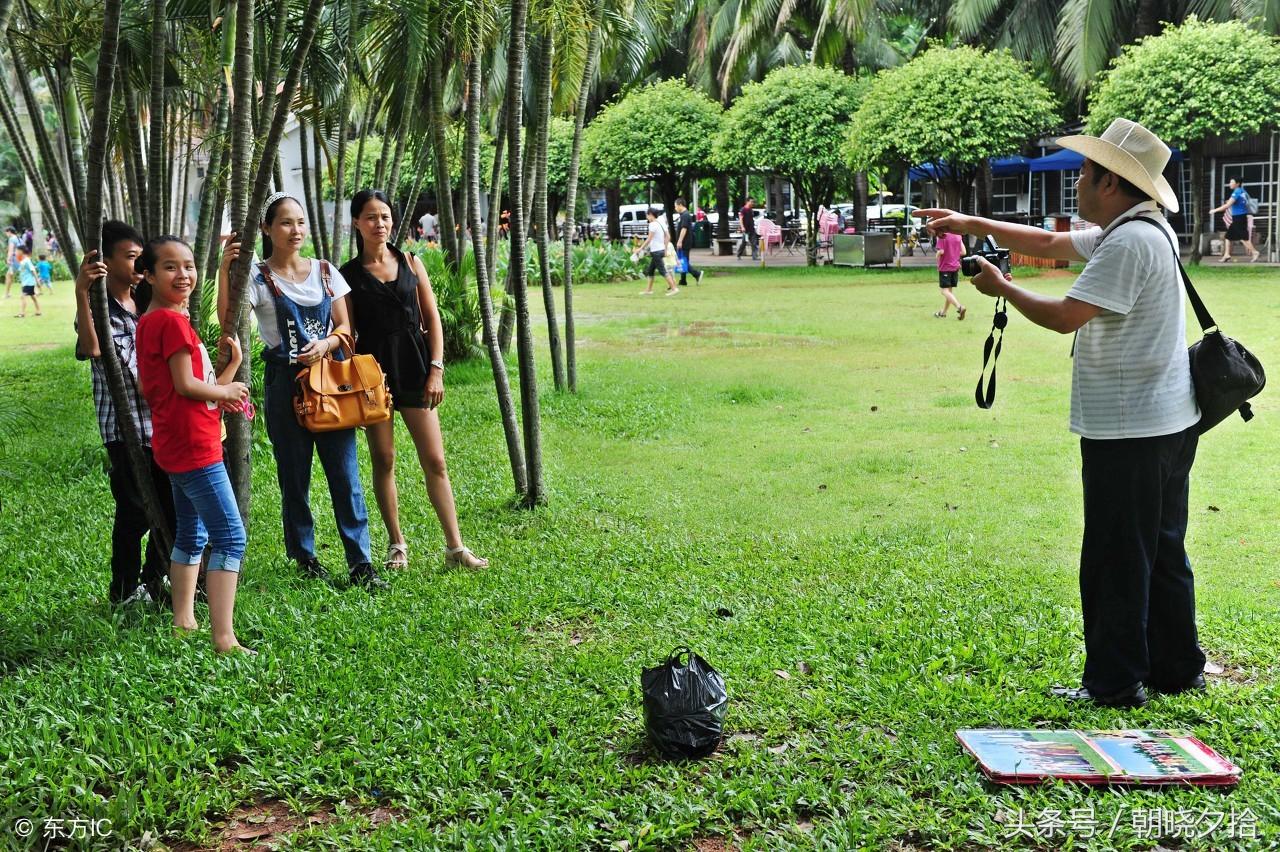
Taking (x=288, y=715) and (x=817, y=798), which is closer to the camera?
(x=817, y=798)

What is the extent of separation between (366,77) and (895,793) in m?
8.82

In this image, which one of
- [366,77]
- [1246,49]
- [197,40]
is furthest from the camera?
[1246,49]

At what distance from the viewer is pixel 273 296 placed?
505cm

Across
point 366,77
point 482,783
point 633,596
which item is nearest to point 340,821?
point 482,783

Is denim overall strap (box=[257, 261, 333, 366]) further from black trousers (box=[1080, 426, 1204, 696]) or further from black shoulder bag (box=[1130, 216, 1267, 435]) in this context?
black shoulder bag (box=[1130, 216, 1267, 435])

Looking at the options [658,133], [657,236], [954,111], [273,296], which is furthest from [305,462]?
[658,133]

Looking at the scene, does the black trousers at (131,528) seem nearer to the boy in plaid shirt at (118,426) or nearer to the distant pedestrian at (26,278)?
the boy in plaid shirt at (118,426)

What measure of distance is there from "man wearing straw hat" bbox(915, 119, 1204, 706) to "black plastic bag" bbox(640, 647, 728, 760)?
1295 millimetres

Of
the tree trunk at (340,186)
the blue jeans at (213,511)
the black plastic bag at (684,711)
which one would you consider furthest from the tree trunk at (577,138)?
the black plastic bag at (684,711)

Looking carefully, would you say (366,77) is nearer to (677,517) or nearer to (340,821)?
(677,517)

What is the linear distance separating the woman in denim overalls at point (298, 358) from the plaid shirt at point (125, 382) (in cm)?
45

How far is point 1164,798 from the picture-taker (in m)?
3.33

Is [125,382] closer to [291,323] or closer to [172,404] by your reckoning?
[172,404]

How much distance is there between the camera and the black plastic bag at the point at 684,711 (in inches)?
142
